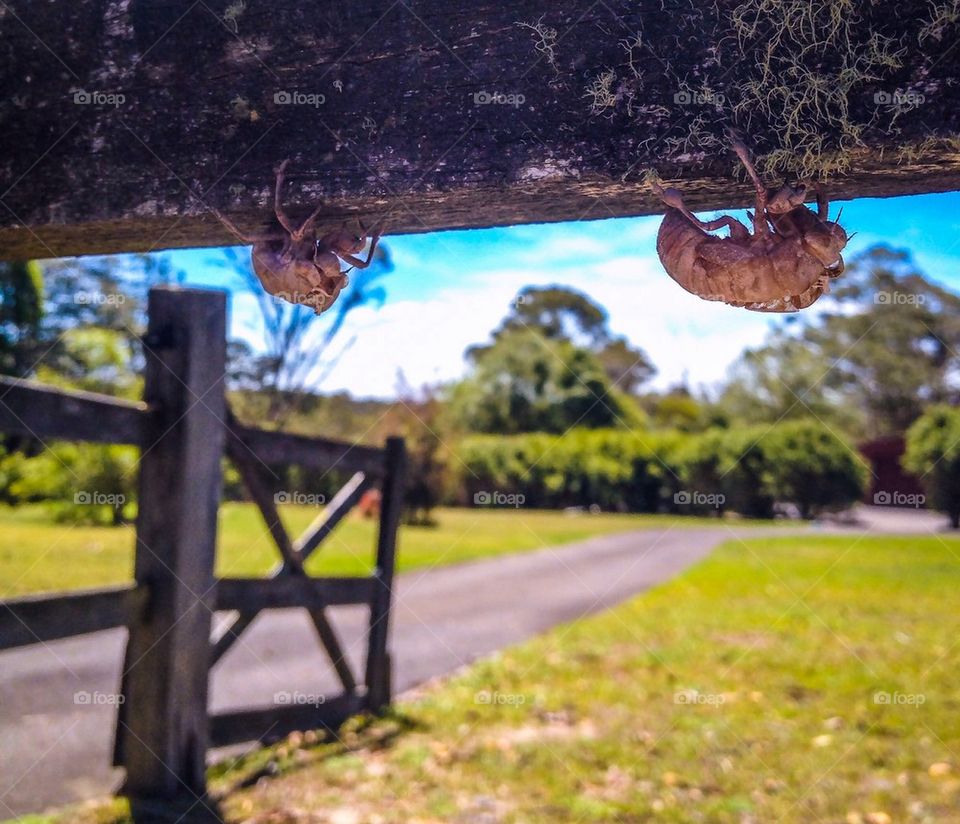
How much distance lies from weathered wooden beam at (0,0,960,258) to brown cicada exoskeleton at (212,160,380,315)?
0.12 feet

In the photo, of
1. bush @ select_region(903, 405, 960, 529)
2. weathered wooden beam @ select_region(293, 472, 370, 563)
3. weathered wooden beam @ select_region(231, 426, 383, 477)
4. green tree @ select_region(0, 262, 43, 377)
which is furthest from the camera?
green tree @ select_region(0, 262, 43, 377)

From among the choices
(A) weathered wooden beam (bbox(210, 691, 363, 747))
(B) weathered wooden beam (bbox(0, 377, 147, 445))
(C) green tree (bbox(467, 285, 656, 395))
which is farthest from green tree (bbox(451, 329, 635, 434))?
(B) weathered wooden beam (bbox(0, 377, 147, 445))

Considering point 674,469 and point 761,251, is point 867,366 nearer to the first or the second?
point 674,469

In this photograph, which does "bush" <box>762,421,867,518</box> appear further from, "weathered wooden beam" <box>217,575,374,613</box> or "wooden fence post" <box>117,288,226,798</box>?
Answer: "wooden fence post" <box>117,288,226,798</box>

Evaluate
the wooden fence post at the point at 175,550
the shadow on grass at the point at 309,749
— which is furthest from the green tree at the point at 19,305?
the wooden fence post at the point at 175,550

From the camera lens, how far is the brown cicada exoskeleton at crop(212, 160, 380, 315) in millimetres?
1337

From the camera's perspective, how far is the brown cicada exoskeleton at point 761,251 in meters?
1.19

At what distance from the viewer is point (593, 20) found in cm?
126

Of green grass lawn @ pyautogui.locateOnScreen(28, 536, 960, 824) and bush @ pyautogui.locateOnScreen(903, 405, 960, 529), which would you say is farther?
bush @ pyautogui.locateOnScreen(903, 405, 960, 529)

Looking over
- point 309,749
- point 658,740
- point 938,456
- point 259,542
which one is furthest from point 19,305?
point 938,456

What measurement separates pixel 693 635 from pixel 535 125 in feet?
24.0

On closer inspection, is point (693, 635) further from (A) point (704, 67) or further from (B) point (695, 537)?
(B) point (695, 537)

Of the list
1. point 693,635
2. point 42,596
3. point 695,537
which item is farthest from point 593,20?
point 695,537

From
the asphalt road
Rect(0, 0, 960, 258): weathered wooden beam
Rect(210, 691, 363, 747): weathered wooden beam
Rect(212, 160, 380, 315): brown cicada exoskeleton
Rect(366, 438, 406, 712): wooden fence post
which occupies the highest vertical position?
Rect(0, 0, 960, 258): weathered wooden beam
